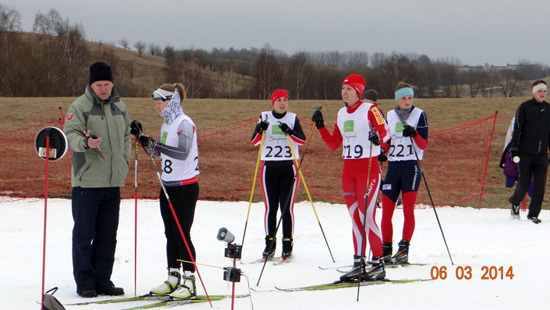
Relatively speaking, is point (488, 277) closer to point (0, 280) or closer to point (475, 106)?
point (0, 280)

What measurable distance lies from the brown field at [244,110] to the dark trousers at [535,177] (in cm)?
1220

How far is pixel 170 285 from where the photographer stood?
17.0 ft

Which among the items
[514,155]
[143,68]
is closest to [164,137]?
[514,155]

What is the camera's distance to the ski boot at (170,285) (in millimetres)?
5142


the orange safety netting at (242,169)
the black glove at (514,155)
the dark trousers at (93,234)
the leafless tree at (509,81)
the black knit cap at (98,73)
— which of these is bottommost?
the orange safety netting at (242,169)

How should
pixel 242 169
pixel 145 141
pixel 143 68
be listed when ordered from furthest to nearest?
pixel 143 68, pixel 242 169, pixel 145 141

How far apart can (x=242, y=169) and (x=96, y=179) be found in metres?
13.6

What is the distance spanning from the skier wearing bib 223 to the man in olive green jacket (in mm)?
486

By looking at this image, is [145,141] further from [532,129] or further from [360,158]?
[532,129]

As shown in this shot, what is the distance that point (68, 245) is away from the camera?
7.99 metres

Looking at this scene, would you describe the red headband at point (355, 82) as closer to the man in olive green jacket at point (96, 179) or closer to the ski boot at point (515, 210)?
the man in olive green jacket at point (96, 179)

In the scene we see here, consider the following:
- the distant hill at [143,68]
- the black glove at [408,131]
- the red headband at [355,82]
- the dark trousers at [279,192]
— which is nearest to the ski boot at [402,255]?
the black glove at [408,131]

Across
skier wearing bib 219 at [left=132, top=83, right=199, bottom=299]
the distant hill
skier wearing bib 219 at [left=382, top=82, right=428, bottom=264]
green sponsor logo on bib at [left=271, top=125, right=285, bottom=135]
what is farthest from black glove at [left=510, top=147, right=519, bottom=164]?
the distant hill

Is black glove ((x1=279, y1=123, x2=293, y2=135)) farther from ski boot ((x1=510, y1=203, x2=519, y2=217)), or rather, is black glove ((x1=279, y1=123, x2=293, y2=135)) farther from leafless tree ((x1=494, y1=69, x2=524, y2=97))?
leafless tree ((x1=494, y1=69, x2=524, y2=97))
